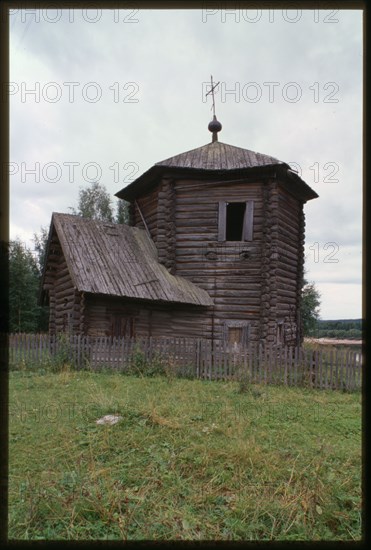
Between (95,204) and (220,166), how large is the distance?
22.1 metres

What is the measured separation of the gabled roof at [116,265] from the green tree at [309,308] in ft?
73.8

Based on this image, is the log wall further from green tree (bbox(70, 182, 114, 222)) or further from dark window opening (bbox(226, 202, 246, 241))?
green tree (bbox(70, 182, 114, 222))

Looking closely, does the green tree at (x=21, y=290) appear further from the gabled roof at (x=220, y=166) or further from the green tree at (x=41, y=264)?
the gabled roof at (x=220, y=166)

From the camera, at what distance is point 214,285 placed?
15391 mm

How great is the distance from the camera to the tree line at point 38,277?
2903cm

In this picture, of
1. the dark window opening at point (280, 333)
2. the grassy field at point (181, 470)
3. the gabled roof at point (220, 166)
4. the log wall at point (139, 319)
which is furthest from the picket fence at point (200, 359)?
the gabled roof at point (220, 166)

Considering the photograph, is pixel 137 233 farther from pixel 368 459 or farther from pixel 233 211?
pixel 368 459

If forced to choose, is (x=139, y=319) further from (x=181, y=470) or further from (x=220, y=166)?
(x=181, y=470)

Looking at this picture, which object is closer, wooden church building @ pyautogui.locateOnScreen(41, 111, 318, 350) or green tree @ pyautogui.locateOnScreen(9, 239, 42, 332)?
wooden church building @ pyautogui.locateOnScreen(41, 111, 318, 350)

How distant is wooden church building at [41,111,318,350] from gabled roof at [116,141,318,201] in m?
0.04

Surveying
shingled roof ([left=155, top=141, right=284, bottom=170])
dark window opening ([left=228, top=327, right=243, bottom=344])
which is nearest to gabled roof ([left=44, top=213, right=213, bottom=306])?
dark window opening ([left=228, top=327, right=243, bottom=344])

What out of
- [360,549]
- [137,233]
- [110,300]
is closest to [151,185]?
[137,233]

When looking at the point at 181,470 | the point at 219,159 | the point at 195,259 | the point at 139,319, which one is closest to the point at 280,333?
the point at 195,259

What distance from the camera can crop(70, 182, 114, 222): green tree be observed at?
113ft
